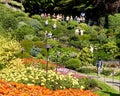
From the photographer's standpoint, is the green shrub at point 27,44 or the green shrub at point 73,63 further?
the green shrub at point 27,44

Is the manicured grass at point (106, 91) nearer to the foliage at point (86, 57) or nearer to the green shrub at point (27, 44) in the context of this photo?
the foliage at point (86, 57)

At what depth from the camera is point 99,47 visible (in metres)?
55.8

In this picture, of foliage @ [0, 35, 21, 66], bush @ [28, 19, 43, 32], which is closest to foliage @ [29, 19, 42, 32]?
bush @ [28, 19, 43, 32]

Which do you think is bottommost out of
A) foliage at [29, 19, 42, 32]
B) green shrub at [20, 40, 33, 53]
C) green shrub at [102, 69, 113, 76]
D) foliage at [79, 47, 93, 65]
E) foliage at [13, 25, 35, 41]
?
green shrub at [102, 69, 113, 76]

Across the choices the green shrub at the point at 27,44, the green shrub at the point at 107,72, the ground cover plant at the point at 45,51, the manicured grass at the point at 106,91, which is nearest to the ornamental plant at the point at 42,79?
the ground cover plant at the point at 45,51

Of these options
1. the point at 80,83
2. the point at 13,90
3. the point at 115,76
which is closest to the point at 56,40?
the point at 115,76

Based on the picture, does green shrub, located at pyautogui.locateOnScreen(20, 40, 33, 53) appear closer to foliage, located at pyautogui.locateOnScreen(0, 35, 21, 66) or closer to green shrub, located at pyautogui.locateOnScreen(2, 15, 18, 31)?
green shrub, located at pyautogui.locateOnScreen(2, 15, 18, 31)

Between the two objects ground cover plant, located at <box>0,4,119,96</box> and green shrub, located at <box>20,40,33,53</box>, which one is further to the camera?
green shrub, located at <box>20,40,33,53</box>

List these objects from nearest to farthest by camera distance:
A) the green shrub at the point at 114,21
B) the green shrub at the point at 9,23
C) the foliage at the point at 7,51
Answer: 1. the foliage at the point at 7,51
2. the green shrub at the point at 9,23
3. the green shrub at the point at 114,21

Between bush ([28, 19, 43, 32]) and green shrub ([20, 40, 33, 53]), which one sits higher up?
bush ([28, 19, 43, 32])

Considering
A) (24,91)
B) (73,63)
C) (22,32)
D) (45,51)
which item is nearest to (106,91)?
(24,91)

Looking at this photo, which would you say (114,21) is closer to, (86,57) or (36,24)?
(36,24)

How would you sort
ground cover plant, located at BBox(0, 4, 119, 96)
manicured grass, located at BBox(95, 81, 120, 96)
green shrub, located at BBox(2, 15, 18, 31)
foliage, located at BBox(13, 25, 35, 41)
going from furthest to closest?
green shrub, located at BBox(2, 15, 18, 31) < foliage, located at BBox(13, 25, 35, 41) < manicured grass, located at BBox(95, 81, 120, 96) < ground cover plant, located at BBox(0, 4, 119, 96)

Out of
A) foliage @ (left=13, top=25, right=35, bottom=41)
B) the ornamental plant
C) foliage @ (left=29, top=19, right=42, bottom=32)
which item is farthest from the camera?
foliage @ (left=29, top=19, right=42, bottom=32)
